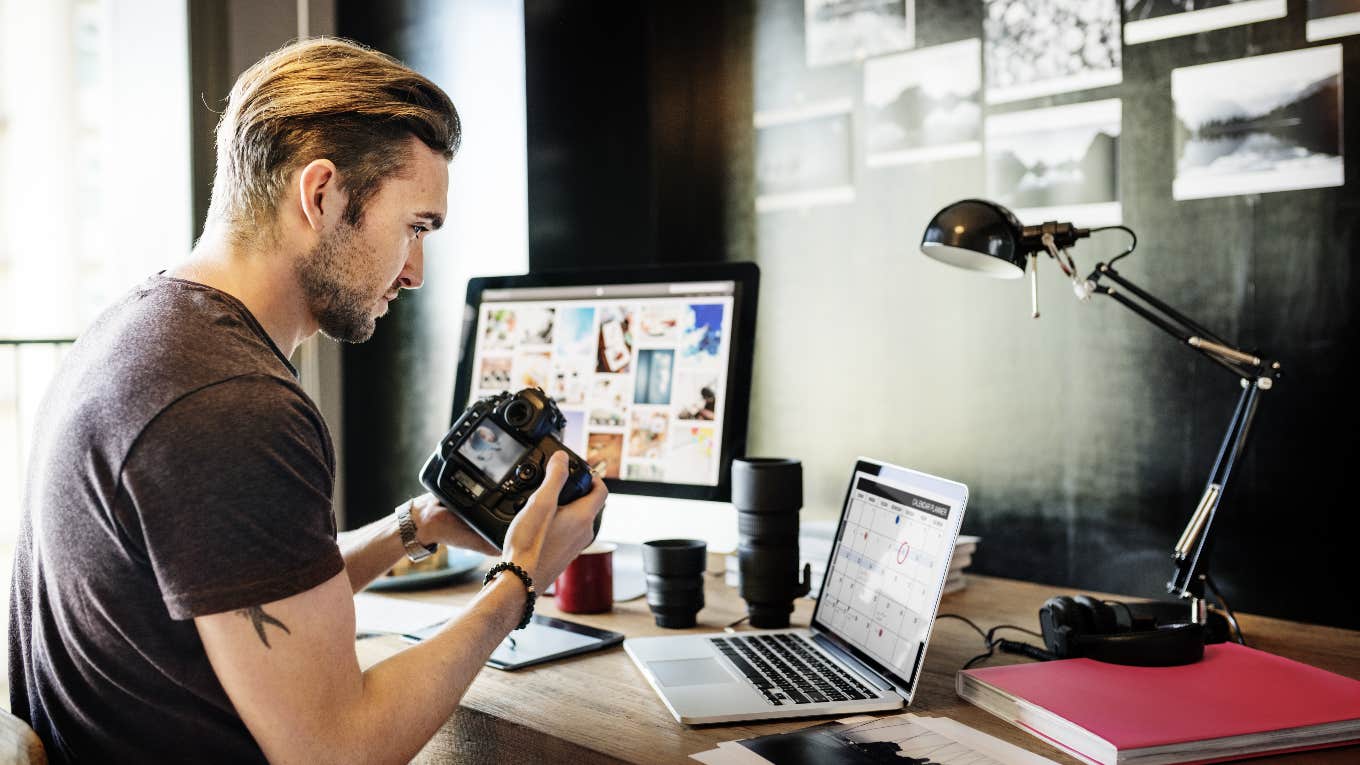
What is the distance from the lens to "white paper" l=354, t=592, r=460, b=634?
1.38 meters

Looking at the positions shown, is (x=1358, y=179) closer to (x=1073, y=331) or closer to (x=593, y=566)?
(x=1073, y=331)

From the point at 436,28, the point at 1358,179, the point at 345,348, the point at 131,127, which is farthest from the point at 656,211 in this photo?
the point at 1358,179

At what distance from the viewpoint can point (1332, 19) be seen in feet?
4.47

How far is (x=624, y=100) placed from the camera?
6.88 ft

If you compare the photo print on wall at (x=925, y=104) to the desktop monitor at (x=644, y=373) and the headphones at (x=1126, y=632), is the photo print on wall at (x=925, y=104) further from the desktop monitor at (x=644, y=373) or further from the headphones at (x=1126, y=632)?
the headphones at (x=1126, y=632)

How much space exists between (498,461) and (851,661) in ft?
1.48

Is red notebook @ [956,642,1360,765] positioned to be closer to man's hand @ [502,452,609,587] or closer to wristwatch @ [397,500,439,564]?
man's hand @ [502,452,609,587]

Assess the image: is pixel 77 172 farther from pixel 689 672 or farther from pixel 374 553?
pixel 689 672

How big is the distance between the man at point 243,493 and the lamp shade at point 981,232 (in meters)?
0.59

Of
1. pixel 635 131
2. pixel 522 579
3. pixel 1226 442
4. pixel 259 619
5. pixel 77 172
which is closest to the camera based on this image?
pixel 259 619

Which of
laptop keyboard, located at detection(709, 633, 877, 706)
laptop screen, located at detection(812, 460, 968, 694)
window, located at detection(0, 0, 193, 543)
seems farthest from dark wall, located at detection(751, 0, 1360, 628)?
window, located at detection(0, 0, 193, 543)

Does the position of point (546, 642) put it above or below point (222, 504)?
below

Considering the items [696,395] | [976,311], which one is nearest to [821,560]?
[696,395]

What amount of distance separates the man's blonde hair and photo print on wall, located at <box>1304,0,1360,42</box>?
114 centimetres
